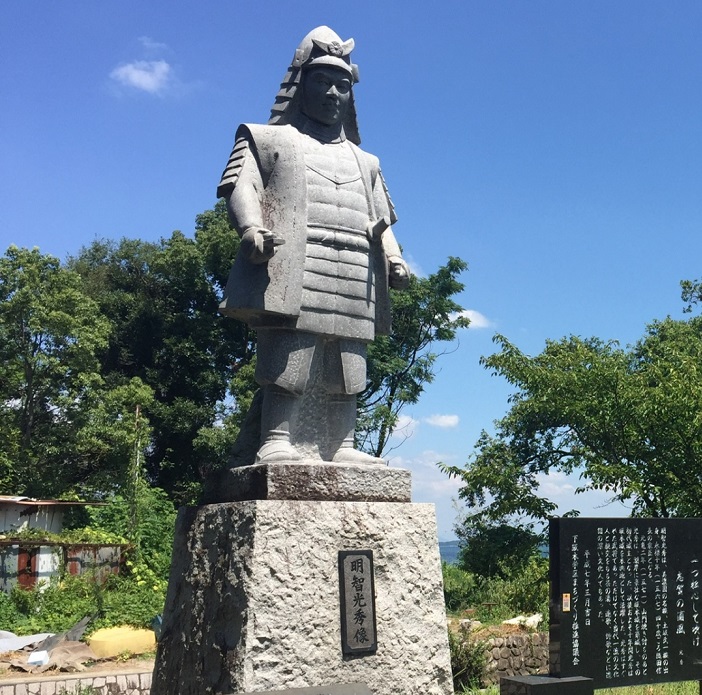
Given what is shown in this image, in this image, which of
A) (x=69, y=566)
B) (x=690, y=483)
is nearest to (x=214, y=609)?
(x=690, y=483)

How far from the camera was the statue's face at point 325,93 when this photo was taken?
15.0 ft

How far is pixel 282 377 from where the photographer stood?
428 cm

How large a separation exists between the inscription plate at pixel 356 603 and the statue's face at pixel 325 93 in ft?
7.75

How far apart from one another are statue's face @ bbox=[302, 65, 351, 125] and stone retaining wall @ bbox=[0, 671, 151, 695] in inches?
215

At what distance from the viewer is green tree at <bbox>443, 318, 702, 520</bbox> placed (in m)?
9.11

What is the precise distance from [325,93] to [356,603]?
2660mm

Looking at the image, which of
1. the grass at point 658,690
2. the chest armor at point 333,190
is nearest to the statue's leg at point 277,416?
the chest armor at point 333,190

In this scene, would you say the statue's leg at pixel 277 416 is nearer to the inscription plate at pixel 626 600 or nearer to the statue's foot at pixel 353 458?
the statue's foot at pixel 353 458

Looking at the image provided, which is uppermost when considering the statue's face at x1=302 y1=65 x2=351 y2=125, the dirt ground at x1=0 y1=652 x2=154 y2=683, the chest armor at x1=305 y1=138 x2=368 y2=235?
the statue's face at x1=302 y1=65 x2=351 y2=125

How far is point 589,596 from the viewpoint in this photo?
16.1ft

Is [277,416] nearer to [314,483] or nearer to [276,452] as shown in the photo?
[276,452]

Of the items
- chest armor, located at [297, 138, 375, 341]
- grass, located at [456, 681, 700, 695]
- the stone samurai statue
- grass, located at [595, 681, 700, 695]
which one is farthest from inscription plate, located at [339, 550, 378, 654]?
grass, located at [595, 681, 700, 695]

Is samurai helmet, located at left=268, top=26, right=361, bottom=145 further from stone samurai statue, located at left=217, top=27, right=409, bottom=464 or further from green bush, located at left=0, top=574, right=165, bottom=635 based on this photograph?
green bush, located at left=0, top=574, right=165, bottom=635

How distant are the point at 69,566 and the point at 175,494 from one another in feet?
19.9
